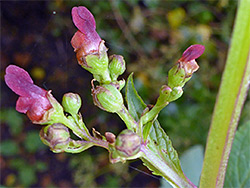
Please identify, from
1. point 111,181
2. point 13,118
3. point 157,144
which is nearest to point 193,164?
point 157,144

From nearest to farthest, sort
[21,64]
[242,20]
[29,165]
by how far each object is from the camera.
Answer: [242,20]
[29,165]
[21,64]

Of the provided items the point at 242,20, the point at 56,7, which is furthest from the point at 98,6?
the point at 242,20

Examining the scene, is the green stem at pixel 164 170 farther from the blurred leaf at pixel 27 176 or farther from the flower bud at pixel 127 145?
the blurred leaf at pixel 27 176

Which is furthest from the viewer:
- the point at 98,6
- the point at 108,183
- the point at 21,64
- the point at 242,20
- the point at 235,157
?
the point at 21,64

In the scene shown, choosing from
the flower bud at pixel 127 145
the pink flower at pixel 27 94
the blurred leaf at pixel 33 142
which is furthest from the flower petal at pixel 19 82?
the blurred leaf at pixel 33 142

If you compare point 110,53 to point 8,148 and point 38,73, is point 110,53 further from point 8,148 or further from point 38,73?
point 8,148

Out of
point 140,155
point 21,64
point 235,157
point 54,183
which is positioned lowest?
point 54,183

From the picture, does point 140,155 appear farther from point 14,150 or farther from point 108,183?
point 14,150
